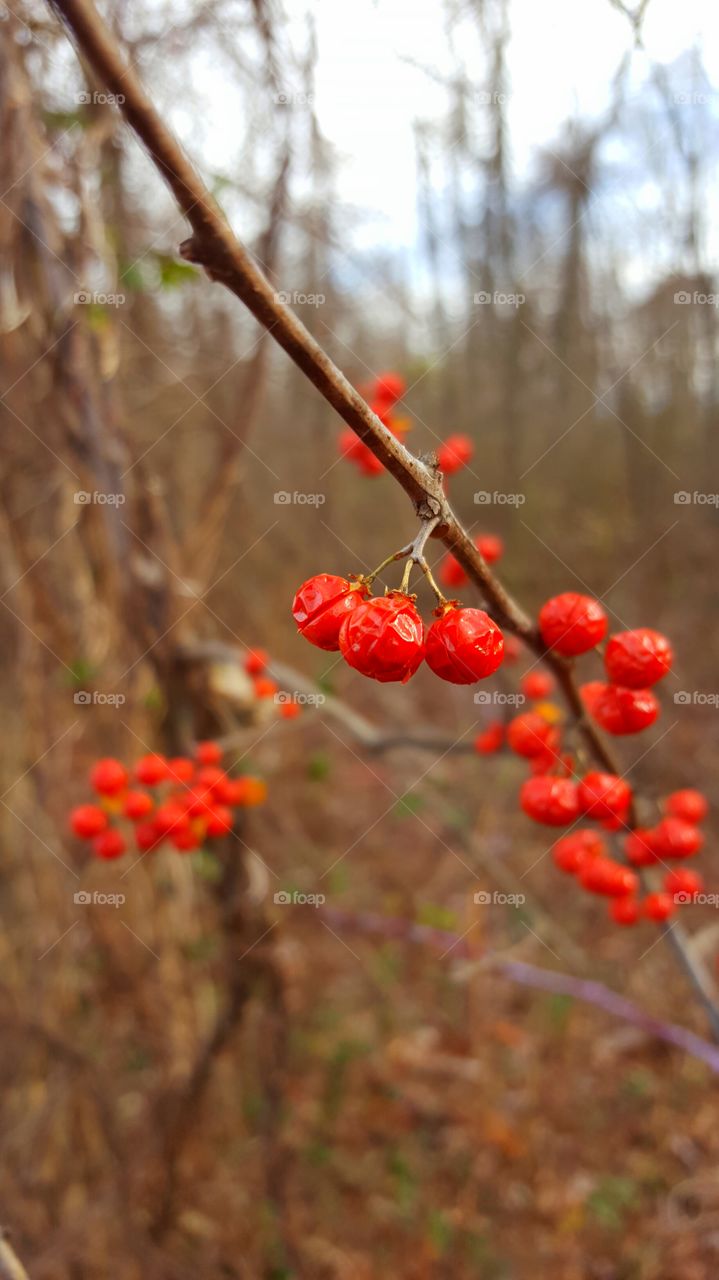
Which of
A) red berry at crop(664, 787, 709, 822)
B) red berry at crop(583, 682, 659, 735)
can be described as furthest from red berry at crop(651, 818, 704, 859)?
red berry at crop(583, 682, 659, 735)

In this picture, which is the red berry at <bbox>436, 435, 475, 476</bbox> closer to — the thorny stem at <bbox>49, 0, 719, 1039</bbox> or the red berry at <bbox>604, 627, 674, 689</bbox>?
the red berry at <bbox>604, 627, 674, 689</bbox>

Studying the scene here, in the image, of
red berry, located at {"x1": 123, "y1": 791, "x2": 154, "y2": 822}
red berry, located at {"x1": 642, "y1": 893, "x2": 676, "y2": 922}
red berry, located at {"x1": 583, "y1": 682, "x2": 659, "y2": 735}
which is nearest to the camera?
red berry, located at {"x1": 583, "y1": 682, "x2": 659, "y2": 735}

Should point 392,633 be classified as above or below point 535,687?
above

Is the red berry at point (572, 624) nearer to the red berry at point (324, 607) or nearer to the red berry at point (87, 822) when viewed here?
the red berry at point (324, 607)

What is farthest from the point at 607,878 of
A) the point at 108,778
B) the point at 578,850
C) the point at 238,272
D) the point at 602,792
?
the point at 238,272

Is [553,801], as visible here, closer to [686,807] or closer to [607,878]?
[607,878]

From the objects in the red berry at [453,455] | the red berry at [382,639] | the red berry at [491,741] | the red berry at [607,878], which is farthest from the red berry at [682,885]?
the red berry at [382,639]

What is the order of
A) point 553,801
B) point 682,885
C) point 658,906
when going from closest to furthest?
point 553,801 < point 658,906 < point 682,885
